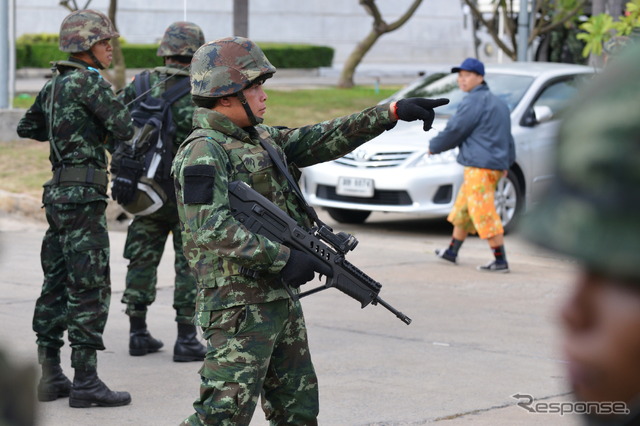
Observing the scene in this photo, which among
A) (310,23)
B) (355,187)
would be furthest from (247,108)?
(310,23)

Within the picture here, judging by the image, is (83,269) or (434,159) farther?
(434,159)

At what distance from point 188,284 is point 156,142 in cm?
84

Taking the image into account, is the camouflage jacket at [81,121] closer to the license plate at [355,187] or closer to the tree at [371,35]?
the license plate at [355,187]

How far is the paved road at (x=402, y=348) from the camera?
556 cm

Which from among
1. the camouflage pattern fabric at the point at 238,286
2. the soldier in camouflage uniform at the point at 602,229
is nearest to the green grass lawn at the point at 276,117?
the camouflage pattern fabric at the point at 238,286

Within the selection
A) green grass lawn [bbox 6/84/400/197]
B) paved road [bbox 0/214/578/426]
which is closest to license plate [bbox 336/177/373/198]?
paved road [bbox 0/214/578/426]

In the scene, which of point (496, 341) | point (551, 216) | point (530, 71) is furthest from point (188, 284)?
point (530, 71)

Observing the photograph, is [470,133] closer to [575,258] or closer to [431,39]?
[575,258]

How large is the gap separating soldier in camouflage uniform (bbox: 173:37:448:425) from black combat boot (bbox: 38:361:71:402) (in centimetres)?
195

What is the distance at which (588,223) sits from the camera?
4.24 feet

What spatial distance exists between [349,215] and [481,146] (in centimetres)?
283

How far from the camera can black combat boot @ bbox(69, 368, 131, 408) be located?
5.58 m

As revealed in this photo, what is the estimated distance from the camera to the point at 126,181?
633 centimetres

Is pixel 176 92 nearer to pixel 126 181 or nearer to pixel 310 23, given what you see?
pixel 126 181
